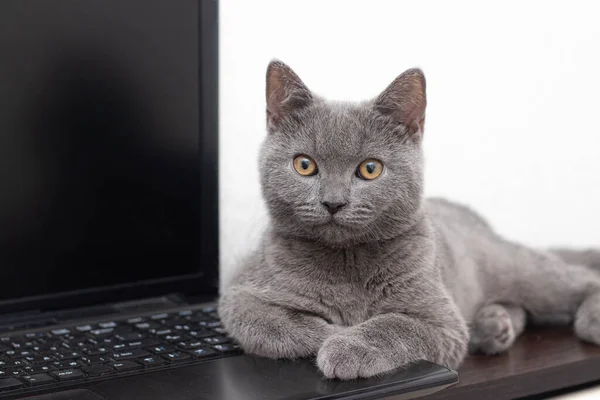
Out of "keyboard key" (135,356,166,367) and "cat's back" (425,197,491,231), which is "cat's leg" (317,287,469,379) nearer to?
"keyboard key" (135,356,166,367)

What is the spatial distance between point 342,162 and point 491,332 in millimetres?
435

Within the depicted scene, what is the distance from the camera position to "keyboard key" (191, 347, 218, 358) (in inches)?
47.1

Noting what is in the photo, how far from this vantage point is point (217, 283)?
1.54 metres

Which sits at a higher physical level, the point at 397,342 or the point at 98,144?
the point at 98,144

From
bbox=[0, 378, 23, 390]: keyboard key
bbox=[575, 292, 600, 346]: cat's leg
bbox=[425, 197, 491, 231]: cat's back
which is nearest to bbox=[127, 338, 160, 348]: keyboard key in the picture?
bbox=[0, 378, 23, 390]: keyboard key

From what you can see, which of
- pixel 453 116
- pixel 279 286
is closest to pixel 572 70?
pixel 453 116

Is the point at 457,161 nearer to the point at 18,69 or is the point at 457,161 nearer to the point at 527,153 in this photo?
the point at 527,153

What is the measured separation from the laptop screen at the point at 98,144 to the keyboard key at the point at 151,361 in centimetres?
28

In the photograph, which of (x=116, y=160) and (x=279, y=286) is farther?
(x=116, y=160)

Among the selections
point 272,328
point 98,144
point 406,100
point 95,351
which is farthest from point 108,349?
point 406,100

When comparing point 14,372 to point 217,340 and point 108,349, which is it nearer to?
point 108,349

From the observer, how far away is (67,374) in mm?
1093

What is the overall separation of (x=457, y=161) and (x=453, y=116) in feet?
0.35

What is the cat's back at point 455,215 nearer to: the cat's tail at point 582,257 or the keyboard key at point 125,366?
the cat's tail at point 582,257
